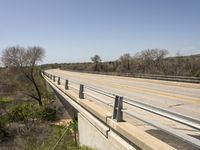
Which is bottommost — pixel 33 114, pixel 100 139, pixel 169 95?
pixel 33 114

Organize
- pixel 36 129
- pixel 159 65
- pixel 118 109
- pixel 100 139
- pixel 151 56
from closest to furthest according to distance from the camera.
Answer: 1. pixel 118 109
2. pixel 100 139
3. pixel 36 129
4. pixel 159 65
5. pixel 151 56

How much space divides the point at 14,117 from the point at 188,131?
28.9 m

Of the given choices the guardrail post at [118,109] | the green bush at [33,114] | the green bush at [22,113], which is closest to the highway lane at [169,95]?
the guardrail post at [118,109]

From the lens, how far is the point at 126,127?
A: 270 inches

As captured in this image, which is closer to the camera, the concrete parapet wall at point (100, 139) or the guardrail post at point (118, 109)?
the concrete parapet wall at point (100, 139)

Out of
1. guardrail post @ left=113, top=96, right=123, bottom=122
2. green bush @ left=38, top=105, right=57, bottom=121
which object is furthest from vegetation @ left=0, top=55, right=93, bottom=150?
guardrail post @ left=113, top=96, right=123, bottom=122

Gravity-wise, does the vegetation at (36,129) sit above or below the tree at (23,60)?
below

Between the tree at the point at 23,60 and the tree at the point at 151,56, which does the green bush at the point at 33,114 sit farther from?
the tree at the point at 151,56

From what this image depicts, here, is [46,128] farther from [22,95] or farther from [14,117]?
[22,95]

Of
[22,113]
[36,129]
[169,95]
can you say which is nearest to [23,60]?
[22,113]

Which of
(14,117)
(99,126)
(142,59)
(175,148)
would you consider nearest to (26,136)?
(14,117)

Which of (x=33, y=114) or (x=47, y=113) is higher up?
(x=47, y=113)

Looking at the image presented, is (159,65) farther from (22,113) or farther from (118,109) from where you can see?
(118,109)

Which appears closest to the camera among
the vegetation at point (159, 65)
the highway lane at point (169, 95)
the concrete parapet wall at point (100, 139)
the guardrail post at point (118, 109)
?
the concrete parapet wall at point (100, 139)
